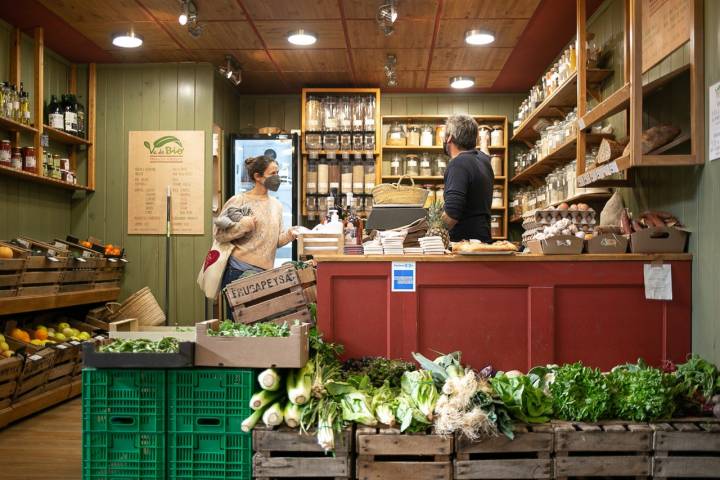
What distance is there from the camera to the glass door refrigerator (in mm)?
7848

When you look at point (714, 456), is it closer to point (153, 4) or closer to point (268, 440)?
point (268, 440)

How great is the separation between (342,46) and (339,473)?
4.66 m

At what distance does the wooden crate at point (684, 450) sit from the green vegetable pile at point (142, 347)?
2028 mm

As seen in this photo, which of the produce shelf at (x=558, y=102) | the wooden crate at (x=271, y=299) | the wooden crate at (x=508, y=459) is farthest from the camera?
the produce shelf at (x=558, y=102)

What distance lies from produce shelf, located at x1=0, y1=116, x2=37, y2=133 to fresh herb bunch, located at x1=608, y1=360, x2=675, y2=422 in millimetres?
4670

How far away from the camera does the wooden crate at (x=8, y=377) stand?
174 inches

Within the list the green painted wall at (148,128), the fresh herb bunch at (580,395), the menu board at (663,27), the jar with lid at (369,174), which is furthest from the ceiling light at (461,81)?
the fresh herb bunch at (580,395)

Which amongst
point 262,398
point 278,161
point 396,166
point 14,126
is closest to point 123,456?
point 262,398

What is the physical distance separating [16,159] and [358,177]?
3.65m

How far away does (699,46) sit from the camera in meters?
3.37

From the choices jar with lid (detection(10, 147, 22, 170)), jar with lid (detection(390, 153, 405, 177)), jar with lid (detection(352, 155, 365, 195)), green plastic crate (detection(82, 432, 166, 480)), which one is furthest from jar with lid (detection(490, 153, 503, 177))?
green plastic crate (detection(82, 432, 166, 480))

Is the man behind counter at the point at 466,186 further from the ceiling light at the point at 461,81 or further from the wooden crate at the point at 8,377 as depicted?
the ceiling light at the point at 461,81

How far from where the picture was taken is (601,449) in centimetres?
277

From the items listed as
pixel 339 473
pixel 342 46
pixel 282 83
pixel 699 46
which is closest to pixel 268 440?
pixel 339 473
